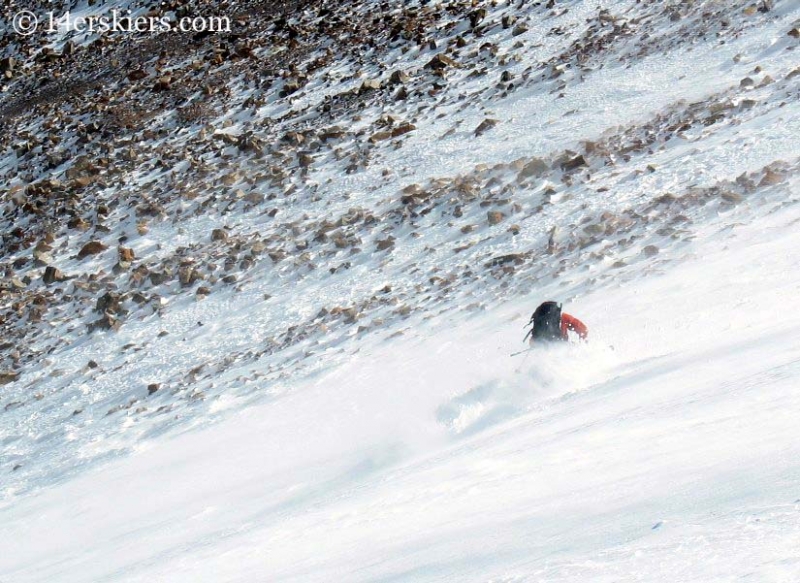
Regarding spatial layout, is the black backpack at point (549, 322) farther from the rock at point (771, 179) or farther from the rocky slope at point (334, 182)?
the rock at point (771, 179)

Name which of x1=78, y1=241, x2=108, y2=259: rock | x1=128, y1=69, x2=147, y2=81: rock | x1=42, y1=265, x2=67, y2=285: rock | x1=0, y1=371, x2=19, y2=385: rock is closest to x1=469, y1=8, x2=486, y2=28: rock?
x1=128, y1=69, x2=147, y2=81: rock

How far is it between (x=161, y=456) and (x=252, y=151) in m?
10.4

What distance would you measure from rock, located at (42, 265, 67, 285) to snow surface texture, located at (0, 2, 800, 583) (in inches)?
79.7

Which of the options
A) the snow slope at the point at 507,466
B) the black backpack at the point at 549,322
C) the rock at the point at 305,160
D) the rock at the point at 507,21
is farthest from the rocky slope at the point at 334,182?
the black backpack at the point at 549,322

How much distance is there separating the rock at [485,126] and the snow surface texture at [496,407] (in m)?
0.25

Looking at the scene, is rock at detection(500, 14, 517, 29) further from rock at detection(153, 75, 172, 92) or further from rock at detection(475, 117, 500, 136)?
rock at detection(153, 75, 172, 92)

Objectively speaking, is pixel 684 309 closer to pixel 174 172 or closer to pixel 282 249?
pixel 282 249

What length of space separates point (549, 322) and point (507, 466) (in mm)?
4461

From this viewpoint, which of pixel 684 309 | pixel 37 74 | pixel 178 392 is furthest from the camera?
pixel 37 74

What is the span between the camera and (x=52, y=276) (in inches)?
807

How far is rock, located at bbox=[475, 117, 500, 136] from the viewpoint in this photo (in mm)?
21594

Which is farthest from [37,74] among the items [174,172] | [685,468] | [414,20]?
[685,468]

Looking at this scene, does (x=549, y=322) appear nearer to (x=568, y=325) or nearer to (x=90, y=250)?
(x=568, y=325)

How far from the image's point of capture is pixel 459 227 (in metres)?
18.7
